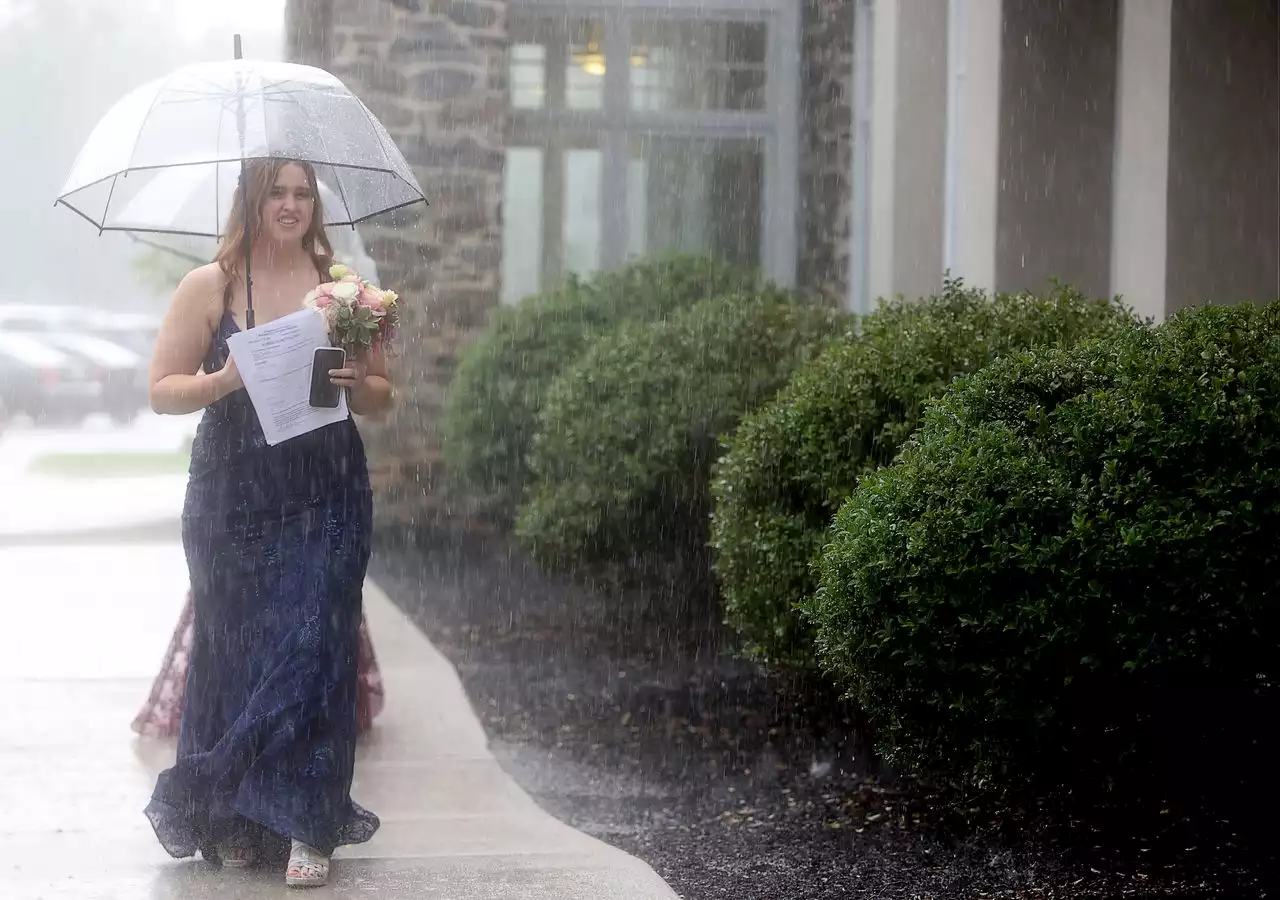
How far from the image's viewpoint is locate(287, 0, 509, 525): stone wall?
1245 cm

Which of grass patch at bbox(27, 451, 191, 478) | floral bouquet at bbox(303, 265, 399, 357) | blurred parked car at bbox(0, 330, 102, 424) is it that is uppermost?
floral bouquet at bbox(303, 265, 399, 357)

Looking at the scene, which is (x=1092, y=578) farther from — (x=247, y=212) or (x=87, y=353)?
(x=87, y=353)

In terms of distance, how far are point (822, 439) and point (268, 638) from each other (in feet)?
6.97

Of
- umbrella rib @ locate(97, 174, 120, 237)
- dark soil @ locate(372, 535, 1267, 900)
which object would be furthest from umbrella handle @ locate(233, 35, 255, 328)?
dark soil @ locate(372, 535, 1267, 900)

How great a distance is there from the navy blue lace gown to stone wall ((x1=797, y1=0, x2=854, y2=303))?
878cm

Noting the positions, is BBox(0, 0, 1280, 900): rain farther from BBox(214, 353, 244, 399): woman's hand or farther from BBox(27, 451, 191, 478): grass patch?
BBox(27, 451, 191, 478): grass patch

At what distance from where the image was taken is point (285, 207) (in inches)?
171

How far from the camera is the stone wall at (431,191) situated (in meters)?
12.4

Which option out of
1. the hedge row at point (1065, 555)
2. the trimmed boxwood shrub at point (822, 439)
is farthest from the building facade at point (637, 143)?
the hedge row at point (1065, 555)

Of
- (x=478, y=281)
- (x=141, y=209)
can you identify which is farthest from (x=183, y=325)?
(x=478, y=281)

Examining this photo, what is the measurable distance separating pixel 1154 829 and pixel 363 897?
2340 mm

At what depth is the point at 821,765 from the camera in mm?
5723

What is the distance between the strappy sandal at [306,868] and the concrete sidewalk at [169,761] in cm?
3

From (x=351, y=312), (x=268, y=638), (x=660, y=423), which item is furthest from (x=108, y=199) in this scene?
(x=660, y=423)
